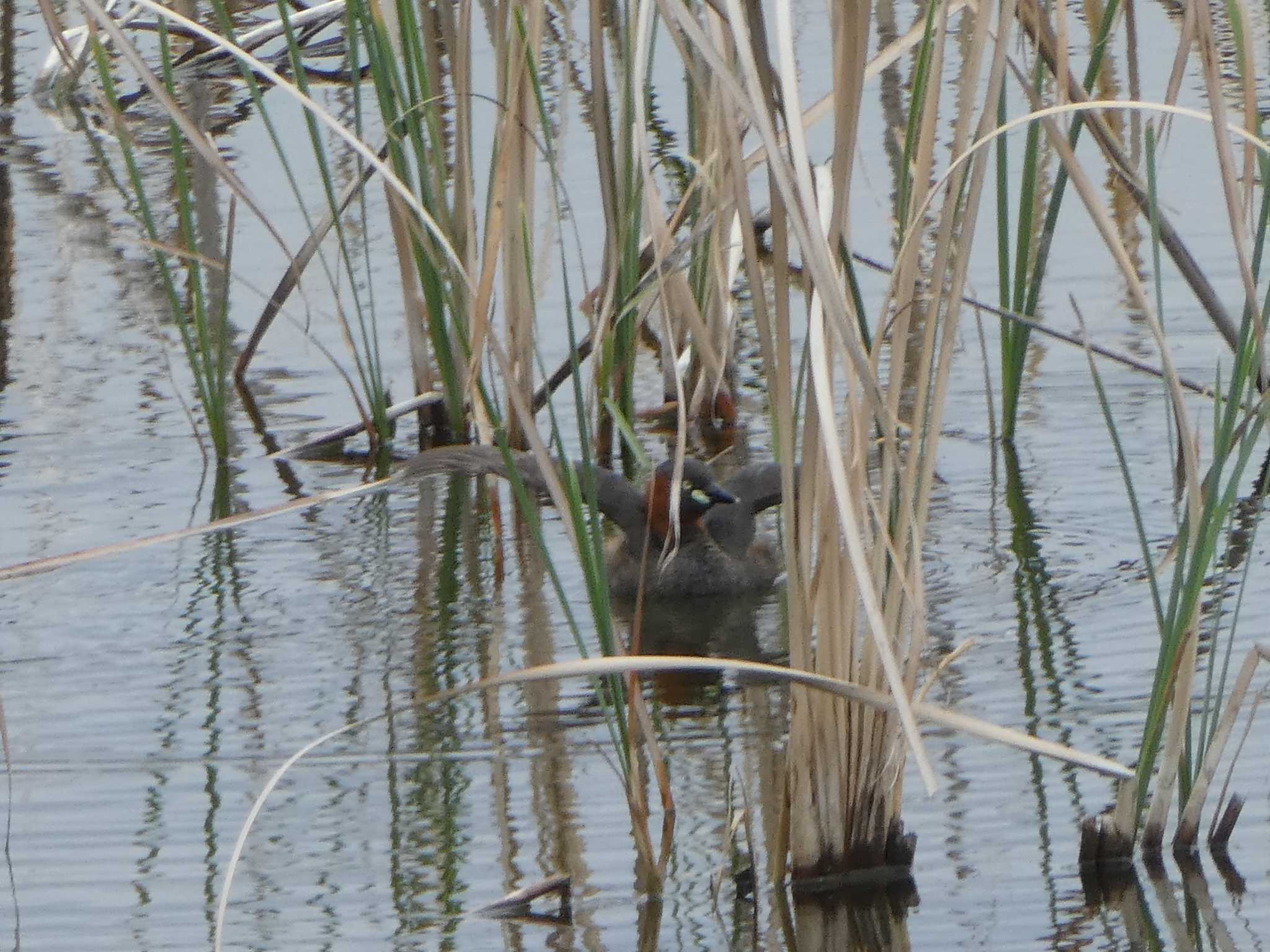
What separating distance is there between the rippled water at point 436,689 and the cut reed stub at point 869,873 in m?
0.05

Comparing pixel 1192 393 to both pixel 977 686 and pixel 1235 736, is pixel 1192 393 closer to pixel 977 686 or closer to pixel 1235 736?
pixel 977 686

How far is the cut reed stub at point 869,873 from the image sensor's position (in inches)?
139

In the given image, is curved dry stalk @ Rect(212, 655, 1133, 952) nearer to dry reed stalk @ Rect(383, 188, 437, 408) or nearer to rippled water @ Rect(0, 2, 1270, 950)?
rippled water @ Rect(0, 2, 1270, 950)

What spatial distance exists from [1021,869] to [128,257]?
588 centimetres

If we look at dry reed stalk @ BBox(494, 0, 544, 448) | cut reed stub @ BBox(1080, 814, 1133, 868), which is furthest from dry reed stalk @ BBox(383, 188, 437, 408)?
cut reed stub @ BBox(1080, 814, 1133, 868)

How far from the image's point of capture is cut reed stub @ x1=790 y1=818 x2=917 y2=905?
3.53 metres

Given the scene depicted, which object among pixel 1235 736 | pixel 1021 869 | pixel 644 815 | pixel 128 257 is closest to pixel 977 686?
pixel 1235 736

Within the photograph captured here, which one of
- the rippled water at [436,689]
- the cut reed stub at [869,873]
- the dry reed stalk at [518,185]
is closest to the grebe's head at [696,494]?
the rippled water at [436,689]

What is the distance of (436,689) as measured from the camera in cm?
490

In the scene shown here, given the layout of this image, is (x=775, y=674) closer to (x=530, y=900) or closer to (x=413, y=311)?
(x=530, y=900)

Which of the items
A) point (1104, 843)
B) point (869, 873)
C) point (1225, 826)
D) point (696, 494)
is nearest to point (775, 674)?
point (869, 873)

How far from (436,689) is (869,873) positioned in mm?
1583

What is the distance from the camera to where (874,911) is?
11.4ft

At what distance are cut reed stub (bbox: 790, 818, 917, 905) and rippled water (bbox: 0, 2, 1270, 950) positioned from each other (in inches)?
2.0
